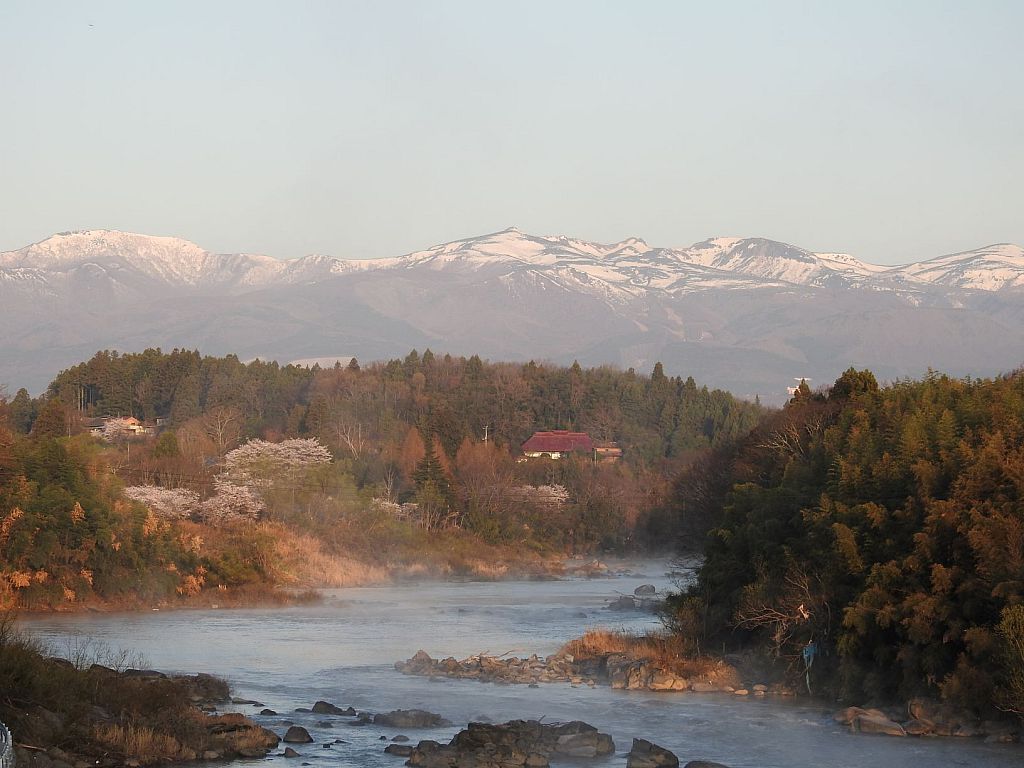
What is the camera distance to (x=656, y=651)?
36.8 m

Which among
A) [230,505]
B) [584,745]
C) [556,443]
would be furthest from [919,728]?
[556,443]

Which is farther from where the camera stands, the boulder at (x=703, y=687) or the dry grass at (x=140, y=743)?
the boulder at (x=703, y=687)

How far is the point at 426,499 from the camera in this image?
3438 inches

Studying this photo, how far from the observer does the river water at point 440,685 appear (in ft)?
85.8

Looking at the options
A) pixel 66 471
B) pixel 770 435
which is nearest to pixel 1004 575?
pixel 770 435

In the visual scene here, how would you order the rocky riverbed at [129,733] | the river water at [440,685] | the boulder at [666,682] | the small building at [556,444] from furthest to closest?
1. the small building at [556,444]
2. the boulder at [666,682]
3. the river water at [440,685]
4. the rocky riverbed at [129,733]

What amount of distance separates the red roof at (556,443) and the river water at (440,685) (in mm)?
59154

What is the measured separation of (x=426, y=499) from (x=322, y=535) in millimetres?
10794

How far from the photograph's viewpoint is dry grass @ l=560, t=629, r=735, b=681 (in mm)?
34656

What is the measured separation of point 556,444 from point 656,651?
88141 millimetres

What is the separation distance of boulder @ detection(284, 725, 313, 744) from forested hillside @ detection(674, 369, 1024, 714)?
11.9m

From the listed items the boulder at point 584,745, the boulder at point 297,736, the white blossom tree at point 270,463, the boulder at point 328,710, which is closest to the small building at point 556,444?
the white blossom tree at point 270,463

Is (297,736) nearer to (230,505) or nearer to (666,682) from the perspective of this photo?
(666,682)

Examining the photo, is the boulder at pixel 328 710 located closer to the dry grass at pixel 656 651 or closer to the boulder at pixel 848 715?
the dry grass at pixel 656 651
